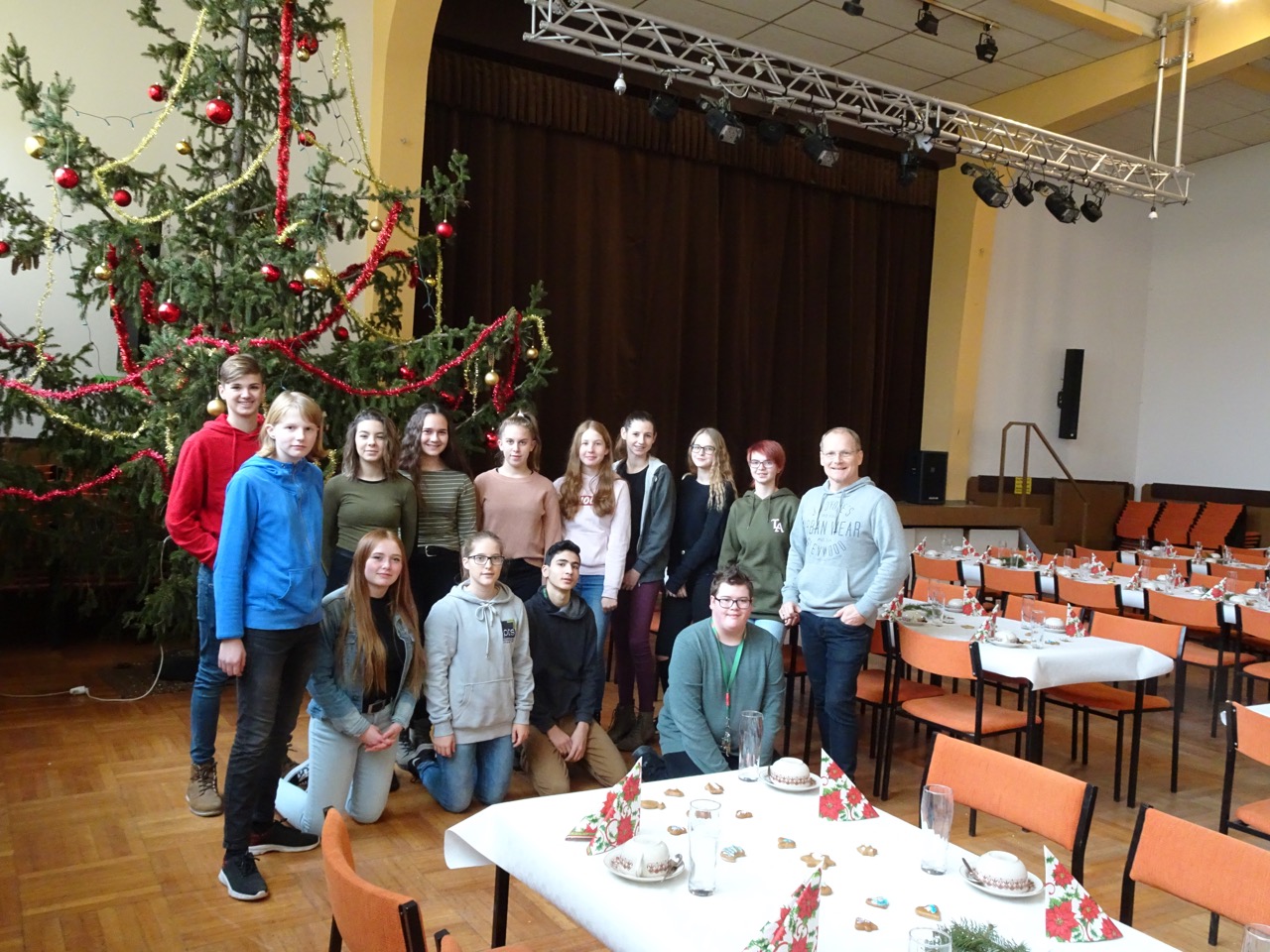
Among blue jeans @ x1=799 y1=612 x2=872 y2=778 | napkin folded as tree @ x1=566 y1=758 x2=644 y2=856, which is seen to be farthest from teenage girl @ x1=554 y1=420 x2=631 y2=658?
napkin folded as tree @ x1=566 y1=758 x2=644 y2=856

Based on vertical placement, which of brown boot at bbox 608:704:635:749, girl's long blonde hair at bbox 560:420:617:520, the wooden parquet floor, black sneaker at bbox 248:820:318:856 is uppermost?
girl's long blonde hair at bbox 560:420:617:520

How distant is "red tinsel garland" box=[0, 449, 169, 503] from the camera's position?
174 inches

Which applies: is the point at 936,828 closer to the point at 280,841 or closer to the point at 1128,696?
the point at 280,841

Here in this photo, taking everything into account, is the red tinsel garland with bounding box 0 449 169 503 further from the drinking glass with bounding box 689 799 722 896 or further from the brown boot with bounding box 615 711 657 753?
the drinking glass with bounding box 689 799 722 896

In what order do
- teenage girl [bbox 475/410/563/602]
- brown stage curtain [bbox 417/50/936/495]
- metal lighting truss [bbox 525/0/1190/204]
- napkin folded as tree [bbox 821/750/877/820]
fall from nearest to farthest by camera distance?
napkin folded as tree [bbox 821/750/877/820] → teenage girl [bbox 475/410/563/602] → metal lighting truss [bbox 525/0/1190/204] → brown stage curtain [bbox 417/50/936/495]

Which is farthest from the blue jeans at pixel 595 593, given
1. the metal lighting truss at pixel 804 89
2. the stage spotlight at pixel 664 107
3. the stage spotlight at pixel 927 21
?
the stage spotlight at pixel 927 21

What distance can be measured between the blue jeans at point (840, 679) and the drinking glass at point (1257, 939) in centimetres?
236

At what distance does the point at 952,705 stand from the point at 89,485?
12.9ft

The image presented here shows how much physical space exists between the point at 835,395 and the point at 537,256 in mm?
3503

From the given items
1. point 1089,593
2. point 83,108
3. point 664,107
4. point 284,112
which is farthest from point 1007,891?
point 83,108

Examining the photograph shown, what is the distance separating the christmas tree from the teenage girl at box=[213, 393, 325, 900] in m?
1.36

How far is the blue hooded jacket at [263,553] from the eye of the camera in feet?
8.98

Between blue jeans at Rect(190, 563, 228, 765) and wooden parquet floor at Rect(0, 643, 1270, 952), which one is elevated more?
blue jeans at Rect(190, 563, 228, 765)

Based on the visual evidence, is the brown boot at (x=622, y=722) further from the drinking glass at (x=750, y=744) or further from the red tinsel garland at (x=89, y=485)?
the red tinsel garland at (x=89, y=485)
